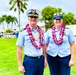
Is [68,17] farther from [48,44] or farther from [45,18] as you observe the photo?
[48,44]

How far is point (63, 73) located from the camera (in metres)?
5.34

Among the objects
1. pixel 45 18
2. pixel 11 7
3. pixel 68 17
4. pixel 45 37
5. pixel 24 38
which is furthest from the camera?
pixel 68 17

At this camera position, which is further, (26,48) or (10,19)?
(10,19)

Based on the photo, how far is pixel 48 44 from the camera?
5.31 metres

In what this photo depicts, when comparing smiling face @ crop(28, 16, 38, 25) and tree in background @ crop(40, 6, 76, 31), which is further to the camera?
tree in background @ crop(40, 6, 76, 31)

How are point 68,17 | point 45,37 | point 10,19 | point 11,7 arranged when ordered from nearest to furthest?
point 45,37, point 11,7, point 68,17, point 10,19

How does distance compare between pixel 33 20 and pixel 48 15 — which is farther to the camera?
pixel 48 15

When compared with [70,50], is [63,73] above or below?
below

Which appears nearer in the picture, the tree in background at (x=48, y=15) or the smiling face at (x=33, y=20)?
the smiling face at (x=33, y=20)

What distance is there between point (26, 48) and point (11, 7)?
48.3 meters

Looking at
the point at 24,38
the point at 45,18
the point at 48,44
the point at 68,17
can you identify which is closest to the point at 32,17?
the point at 24,38

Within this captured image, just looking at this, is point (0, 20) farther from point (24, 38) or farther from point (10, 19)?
point (24, 38)

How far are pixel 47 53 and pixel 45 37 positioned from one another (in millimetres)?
322

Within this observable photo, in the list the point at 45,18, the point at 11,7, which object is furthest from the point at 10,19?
the point at 11,7
